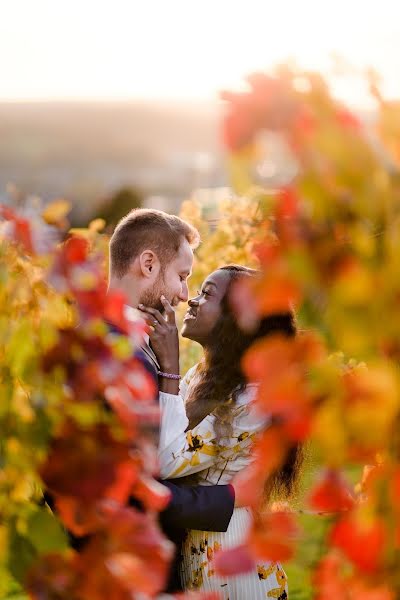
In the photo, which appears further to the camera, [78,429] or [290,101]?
[78,429]

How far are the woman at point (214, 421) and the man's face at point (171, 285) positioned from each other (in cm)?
8

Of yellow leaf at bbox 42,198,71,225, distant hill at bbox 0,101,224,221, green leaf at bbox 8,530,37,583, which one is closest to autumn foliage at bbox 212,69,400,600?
green leaf at bbox 8,530,37,583

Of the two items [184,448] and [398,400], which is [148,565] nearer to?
[398,400]

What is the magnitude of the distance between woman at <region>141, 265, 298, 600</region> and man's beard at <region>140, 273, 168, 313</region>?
0.07m

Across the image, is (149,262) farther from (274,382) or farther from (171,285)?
(274,382)

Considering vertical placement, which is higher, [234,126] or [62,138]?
[62,138]

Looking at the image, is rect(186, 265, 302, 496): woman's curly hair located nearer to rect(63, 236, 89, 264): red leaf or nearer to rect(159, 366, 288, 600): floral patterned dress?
rect(159, 366, 288, 600): floral patterned dress

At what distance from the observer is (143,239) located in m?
2.73

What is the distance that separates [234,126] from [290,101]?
0.07 metres

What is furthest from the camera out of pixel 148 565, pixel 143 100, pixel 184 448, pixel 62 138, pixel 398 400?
pixel 62 138

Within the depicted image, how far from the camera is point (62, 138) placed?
899 inches

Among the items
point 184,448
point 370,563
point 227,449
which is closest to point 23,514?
point 370,563

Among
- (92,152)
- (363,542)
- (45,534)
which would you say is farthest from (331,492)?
(92,152)

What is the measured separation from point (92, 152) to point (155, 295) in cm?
2133
